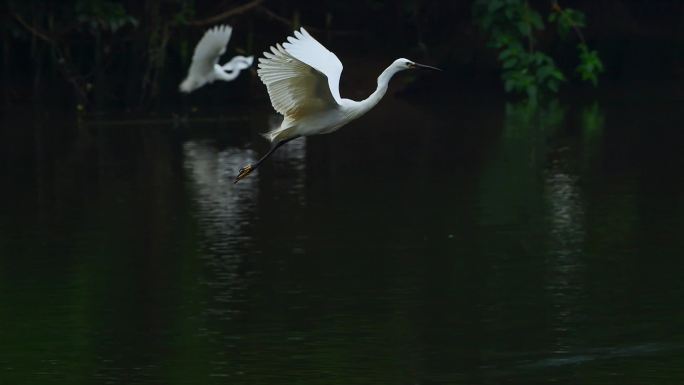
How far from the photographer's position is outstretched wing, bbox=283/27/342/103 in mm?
9859

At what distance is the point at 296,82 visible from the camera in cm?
1002

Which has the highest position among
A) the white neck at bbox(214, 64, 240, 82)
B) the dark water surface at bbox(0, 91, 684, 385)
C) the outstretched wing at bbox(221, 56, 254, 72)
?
the outstretched wing at bbox(221, 56, 254, 72)

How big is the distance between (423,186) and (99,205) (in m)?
2.84

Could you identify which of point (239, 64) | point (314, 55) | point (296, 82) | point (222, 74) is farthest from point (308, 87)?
point (239, 64)

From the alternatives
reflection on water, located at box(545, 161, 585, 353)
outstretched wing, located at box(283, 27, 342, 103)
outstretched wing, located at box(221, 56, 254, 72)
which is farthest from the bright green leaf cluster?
outstretched wing, located at box(283, 27, 342, 103)

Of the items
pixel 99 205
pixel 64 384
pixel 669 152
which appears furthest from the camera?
pixel 669 152

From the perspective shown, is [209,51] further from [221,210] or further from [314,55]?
[314,55]

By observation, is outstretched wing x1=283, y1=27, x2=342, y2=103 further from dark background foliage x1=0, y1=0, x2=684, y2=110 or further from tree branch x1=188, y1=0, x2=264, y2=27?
tree branch x1=188, y1=0, x2=264, y2=27

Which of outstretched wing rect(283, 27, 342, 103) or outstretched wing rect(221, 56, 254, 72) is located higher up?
outstretched wing rect(283, 27, 342, 103)

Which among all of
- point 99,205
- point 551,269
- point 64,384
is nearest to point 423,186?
point 99,205

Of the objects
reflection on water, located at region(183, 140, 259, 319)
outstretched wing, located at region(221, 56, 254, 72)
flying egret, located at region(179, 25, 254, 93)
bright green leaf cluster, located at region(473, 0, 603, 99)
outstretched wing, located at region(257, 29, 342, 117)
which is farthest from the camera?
outstretched wing, located at region(221, 56, 254, 72)

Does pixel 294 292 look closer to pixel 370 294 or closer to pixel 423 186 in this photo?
pixel 370 294

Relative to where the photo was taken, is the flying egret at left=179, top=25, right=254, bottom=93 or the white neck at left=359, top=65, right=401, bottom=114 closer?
the white neck at left=359, top=65, right=401, bottom=114

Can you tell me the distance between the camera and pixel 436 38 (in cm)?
2583
